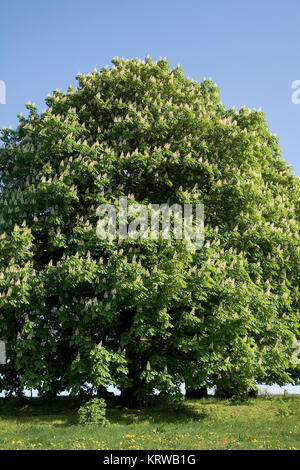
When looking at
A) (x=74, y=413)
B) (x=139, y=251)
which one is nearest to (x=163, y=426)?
(x=74, y=413)

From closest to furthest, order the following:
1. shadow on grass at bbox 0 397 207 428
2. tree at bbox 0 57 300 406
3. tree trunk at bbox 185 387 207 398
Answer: tree at bbox 0 57 300 406 → shadow on grass at bbox 0 397 207 428 → tree trunk at bbox 185 387 207 398

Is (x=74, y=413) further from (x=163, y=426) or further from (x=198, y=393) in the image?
(x=198, y=393)

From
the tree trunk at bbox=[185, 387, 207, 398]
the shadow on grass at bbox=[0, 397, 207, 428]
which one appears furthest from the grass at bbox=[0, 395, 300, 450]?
the tree trunk at bbox=[185, 387, 207, 398]

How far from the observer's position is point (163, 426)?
15.2 meters

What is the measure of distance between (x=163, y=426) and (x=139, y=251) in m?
6.37

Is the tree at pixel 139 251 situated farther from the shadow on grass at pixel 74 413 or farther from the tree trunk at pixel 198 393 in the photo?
the tree trunk at pixel 198 393

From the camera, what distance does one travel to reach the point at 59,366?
59.2 feet

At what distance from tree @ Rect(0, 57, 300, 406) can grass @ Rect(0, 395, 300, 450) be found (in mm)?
1188

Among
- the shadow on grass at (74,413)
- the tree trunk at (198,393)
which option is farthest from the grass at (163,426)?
the tree trunk at (198,393)

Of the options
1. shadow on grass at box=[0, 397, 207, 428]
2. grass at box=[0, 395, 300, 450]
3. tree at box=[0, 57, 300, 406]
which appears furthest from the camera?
shadow on grass at box=[0, 397, 207, 428]

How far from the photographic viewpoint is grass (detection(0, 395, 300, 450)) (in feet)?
40.5

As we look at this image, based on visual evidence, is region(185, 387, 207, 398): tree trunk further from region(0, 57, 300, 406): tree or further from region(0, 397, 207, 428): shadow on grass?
region(0, 57, 300, 406): tree

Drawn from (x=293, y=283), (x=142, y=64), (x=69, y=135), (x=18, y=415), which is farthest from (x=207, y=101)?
(x=18, y=415)

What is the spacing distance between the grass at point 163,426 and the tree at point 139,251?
119 centimetres
